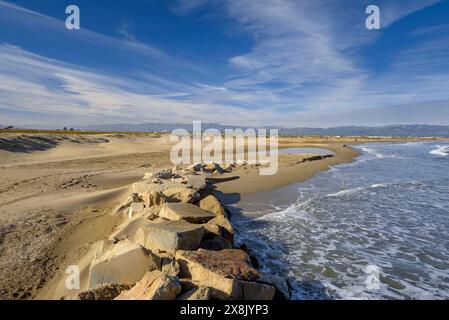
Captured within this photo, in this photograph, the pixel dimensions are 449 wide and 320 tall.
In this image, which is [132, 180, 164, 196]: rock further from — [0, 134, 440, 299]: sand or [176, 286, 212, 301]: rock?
[176, 286, 212, 301]: rock

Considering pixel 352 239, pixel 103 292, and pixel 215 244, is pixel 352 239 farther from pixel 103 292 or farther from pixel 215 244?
pixel 103 292

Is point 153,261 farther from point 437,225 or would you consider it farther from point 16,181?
point 16,181

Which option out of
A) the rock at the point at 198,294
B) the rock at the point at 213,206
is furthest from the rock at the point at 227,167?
the rock at the point at 198,294

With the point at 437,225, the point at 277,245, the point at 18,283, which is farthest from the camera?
the point at 437,225

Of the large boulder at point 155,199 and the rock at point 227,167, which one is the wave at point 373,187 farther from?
the large boulder at point 155,199

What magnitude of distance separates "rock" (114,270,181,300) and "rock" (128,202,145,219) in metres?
4.70

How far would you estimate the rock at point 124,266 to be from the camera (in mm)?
4648

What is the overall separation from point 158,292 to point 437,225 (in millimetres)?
9337

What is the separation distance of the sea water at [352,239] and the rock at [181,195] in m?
1.57

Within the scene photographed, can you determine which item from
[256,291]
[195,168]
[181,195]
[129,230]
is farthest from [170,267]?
[195,168]

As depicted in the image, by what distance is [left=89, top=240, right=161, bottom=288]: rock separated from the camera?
465 centimetres

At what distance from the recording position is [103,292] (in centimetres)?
427
